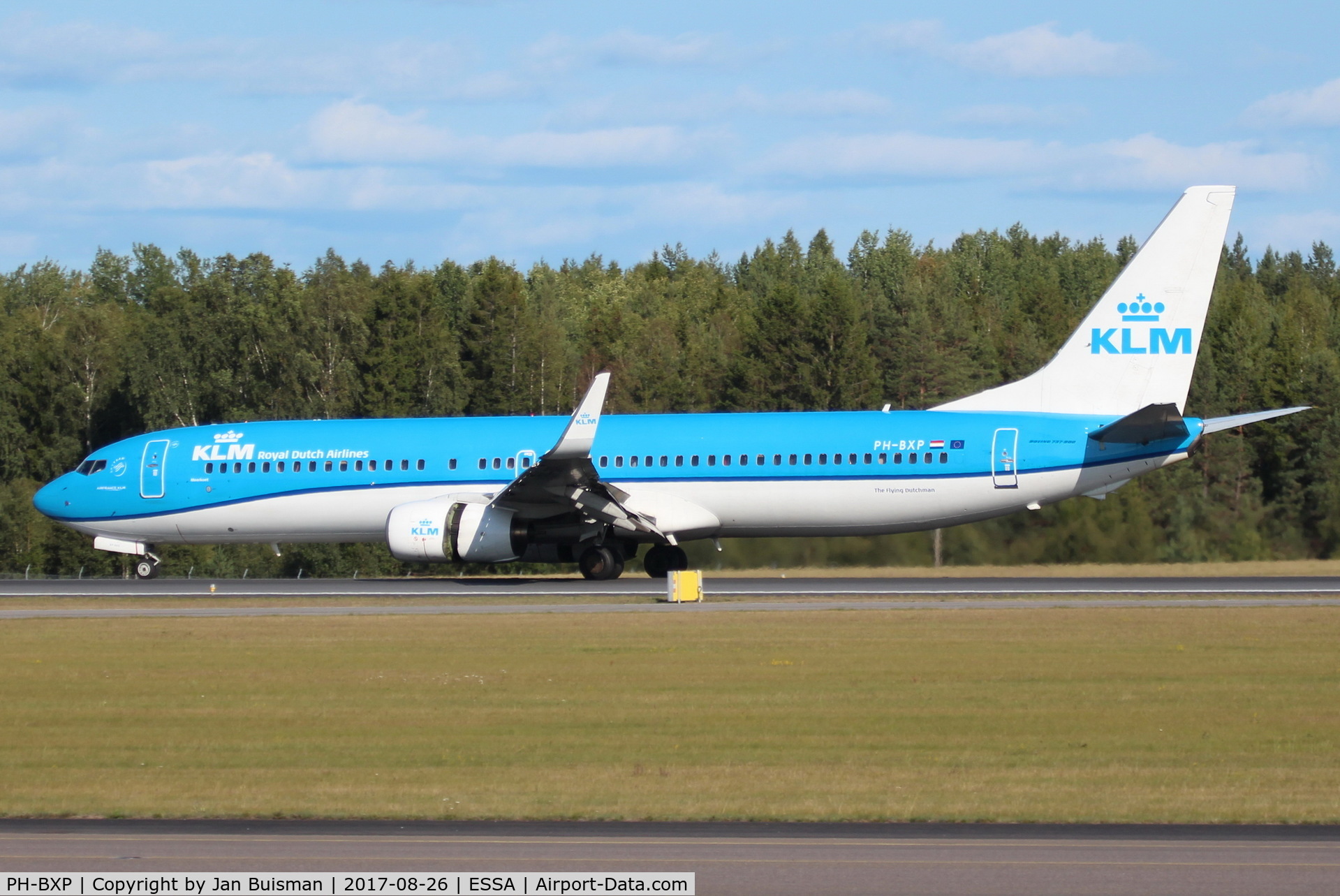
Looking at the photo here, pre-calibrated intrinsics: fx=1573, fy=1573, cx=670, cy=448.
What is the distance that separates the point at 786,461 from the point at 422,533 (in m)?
7.26

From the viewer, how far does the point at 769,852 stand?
9.66m

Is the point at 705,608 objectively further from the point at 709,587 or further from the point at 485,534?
the point at 485,534

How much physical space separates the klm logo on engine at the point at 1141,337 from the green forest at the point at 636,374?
4.96 meters

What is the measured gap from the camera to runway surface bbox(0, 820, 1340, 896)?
8766 mm

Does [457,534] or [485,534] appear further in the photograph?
[485,534]

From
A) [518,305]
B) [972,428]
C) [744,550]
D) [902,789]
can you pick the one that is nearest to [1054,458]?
[972,428]

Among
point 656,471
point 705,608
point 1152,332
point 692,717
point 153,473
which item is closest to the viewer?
point 692,717

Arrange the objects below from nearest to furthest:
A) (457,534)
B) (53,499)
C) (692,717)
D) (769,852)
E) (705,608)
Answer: (769,852) → (692,717) → (705,608) → (457,534) → (53,499)

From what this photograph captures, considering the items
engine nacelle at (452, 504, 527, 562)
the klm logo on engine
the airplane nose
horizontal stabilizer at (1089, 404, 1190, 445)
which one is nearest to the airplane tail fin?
the klm logo on engine

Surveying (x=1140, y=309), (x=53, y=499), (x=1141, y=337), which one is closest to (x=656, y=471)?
(x=1141, y=337)

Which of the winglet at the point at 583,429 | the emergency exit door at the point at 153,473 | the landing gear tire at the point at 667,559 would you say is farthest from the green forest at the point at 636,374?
the emergency exit door at the point at 153,473

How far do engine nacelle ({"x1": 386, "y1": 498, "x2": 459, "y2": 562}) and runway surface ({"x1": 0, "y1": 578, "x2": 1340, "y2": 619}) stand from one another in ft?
2.38

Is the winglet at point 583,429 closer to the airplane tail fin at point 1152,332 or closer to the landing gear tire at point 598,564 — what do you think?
the landing gear tire at point 598,564

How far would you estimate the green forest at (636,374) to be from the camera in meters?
34.8
